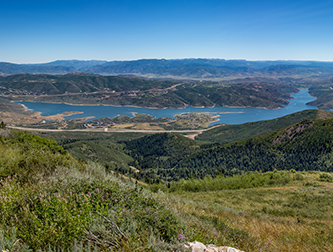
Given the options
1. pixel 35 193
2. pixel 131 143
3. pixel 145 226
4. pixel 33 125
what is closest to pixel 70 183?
pixel 35 193

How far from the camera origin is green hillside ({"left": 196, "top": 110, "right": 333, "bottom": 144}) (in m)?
143

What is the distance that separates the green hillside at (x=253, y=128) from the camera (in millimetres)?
143375

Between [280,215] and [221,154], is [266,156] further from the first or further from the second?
[280,215]

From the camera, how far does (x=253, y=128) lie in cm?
15188

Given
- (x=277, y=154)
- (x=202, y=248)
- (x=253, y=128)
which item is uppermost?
(x=202, y=248)

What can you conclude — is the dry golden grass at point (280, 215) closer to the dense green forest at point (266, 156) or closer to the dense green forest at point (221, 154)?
the dense green forest at point (221, 154)

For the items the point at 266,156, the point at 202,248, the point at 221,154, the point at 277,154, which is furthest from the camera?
the point at 221,154

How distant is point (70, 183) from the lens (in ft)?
23.2

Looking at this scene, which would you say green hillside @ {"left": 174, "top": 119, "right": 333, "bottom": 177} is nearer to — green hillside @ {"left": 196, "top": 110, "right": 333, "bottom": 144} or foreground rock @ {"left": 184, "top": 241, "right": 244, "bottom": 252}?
green hillside @ {"left": 196, "top": 110, "right": 333, "bottom": 144}

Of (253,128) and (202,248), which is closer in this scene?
(202,248)

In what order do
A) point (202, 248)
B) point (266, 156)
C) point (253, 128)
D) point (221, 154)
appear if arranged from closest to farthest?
point (202, 248), point (266, 156), point (221, 154), point (253, 128)

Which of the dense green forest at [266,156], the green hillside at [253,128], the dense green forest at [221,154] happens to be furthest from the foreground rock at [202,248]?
the green hillside at [253,128]

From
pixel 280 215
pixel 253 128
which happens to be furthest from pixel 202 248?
pixel 253 128

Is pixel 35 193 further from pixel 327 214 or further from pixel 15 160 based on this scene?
pixel 327 214
